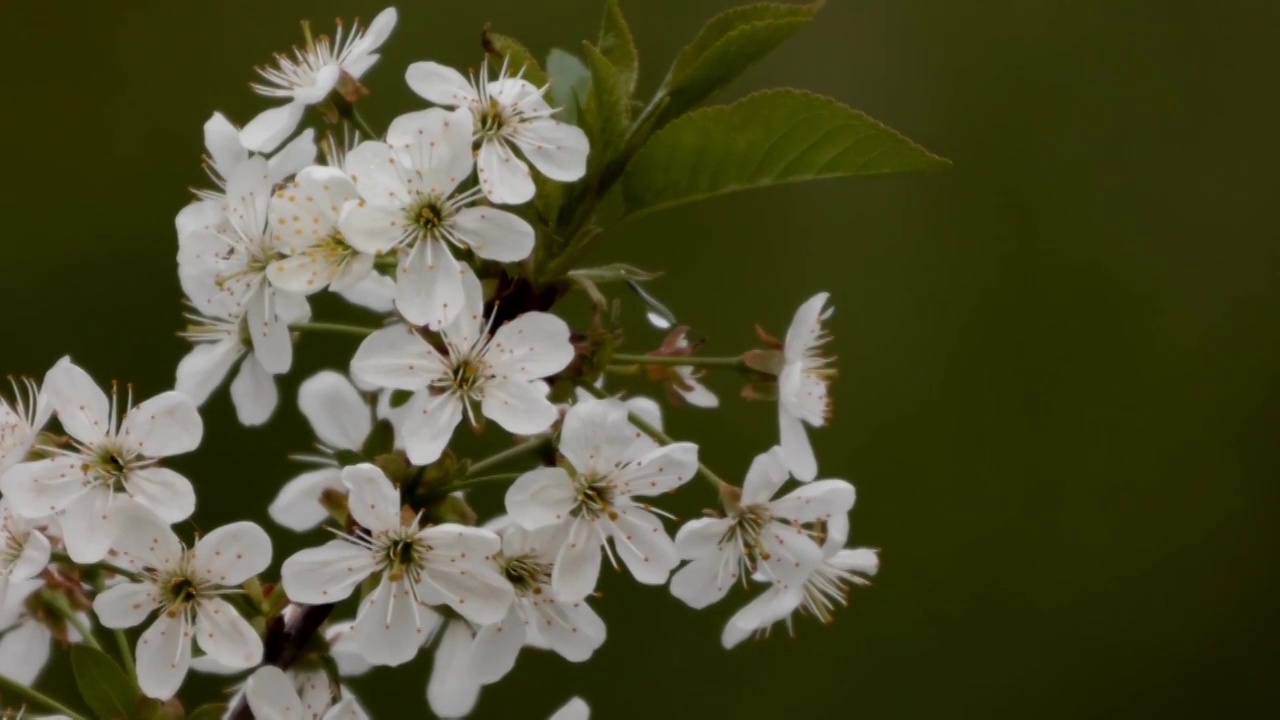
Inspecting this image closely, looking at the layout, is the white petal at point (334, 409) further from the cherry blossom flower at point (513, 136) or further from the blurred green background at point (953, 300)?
the blurred green background at point (953, 300)

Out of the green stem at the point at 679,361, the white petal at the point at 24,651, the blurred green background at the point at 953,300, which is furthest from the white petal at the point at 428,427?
the blurred green background at the point at 953,300

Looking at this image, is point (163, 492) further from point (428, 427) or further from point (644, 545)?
point (644, 545)

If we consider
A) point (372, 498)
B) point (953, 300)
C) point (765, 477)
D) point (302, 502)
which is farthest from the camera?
point (953, 300)

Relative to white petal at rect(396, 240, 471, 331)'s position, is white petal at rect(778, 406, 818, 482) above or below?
below

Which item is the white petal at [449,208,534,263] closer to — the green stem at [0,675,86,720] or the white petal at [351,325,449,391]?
the white petal at [351,325,449,391]

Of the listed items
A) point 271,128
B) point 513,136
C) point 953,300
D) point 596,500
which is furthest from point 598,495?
point 953,300

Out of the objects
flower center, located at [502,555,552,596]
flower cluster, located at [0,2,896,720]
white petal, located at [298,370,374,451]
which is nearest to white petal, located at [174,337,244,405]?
flower cluster, located at [0,2,896,720]

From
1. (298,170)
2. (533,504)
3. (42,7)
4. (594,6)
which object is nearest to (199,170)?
(42,7)
